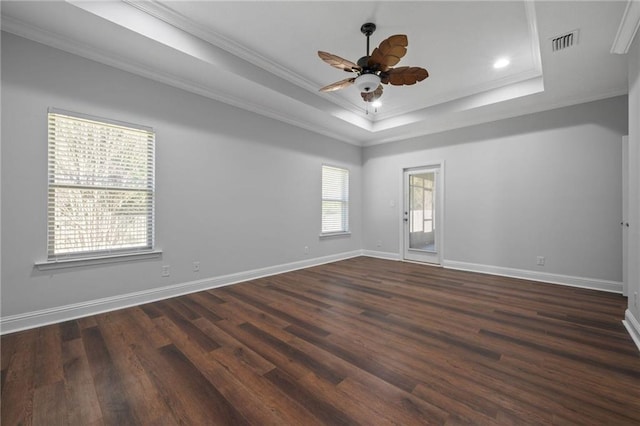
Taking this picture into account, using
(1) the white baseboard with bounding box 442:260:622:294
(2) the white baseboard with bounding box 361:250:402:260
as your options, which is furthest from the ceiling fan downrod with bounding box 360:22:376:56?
(2) the white baseboard with bounding box 361:250:402:260

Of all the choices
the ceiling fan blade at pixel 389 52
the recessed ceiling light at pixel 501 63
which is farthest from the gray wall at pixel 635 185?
the ceiling fan blade at pixel 389 52

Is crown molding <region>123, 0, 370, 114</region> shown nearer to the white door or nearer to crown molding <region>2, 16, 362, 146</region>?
crown molding <region>2, 16, 362, 146</region>

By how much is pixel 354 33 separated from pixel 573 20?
80.7 inches

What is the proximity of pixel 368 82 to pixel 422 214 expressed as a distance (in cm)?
370

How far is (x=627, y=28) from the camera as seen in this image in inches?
93.8

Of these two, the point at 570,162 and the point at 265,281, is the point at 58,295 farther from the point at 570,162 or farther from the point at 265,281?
the point at 570,162

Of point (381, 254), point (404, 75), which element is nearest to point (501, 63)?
point (404, 75)

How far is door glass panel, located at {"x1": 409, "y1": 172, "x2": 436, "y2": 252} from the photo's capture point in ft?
18.3

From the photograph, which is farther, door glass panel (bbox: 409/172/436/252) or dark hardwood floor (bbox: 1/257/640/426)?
door glass panel (bbox: 409/172/436/252)

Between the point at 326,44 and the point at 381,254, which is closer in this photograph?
the point at 326,44

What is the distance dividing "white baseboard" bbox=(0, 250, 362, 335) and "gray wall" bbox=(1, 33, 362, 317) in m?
0.06

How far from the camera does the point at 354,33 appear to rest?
9.84 feet

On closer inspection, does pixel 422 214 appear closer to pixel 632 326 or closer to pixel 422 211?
pixel 422 211

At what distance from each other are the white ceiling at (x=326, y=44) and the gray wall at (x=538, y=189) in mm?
408
